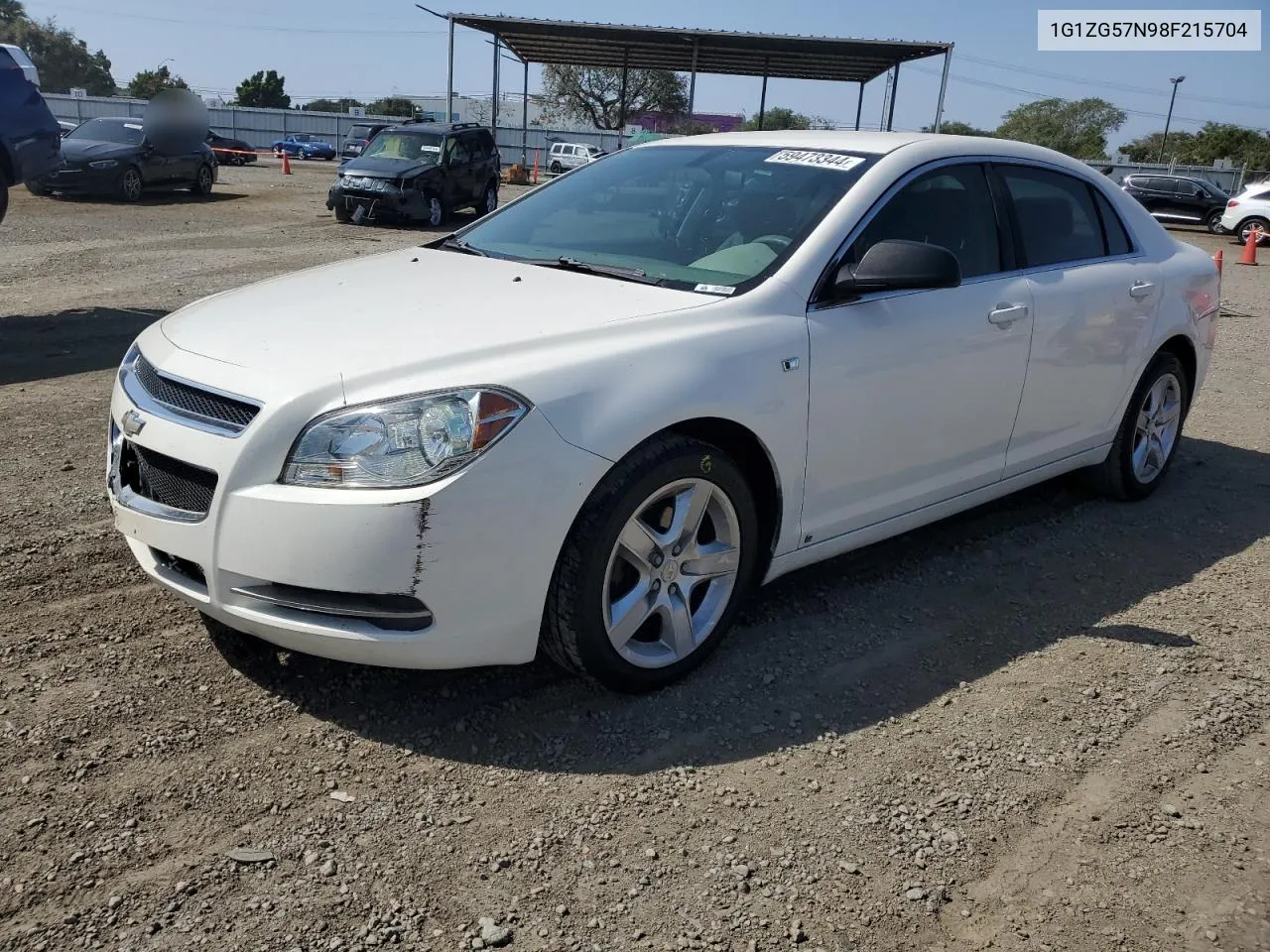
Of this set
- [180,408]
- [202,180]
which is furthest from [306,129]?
[180,408]

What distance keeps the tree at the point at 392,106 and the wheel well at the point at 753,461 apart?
80489 millimetres

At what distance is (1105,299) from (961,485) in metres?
1.21

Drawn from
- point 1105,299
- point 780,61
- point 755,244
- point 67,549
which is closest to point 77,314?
point 67,549

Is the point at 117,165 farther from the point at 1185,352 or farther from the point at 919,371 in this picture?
the point at 919,371

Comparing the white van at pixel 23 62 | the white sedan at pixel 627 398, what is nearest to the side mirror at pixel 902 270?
the white sedan at pixel 627 398

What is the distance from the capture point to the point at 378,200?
17641 mm

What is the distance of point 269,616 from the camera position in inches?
114

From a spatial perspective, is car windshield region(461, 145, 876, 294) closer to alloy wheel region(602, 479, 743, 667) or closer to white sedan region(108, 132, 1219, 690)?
white sedan region(108, 132, 1219, 690)

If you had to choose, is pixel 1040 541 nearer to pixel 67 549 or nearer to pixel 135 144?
pixel 67 549

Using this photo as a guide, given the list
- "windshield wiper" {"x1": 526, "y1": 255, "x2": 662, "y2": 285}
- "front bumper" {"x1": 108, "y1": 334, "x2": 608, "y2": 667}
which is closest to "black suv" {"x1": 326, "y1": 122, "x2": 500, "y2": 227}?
"windshield wiper" {"x1": 526, "y1": 255, "x2": 662, "y2": 285}

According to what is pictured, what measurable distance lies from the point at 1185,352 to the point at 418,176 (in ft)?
48.0

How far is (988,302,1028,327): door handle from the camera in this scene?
4.17 metres

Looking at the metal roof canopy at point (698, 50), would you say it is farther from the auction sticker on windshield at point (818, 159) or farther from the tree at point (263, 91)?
the tree at point (263, 91)

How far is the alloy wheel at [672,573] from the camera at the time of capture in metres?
3.22
